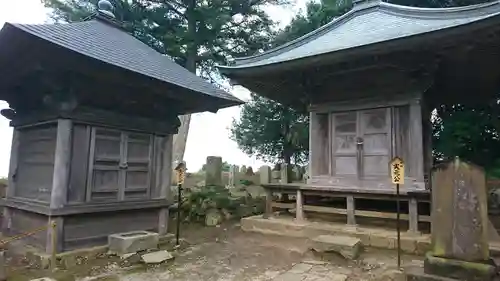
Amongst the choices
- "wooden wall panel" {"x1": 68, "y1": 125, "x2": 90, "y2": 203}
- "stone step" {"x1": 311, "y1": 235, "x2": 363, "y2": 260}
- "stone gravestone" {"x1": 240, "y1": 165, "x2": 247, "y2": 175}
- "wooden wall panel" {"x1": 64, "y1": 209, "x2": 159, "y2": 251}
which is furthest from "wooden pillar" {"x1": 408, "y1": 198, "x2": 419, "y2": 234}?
"stone gravestone" {"x1": 240, "y1": 165, "x2": 247, "y2": 175}

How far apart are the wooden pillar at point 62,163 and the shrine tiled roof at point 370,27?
12.3ft

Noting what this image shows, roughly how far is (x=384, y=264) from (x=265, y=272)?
1923 mm

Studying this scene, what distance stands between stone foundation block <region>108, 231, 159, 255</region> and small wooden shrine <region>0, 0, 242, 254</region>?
1.28ft

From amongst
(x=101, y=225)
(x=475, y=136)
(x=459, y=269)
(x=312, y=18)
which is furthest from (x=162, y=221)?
(x=312, y=18)

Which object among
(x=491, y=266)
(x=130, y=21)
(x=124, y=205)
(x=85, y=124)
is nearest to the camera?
(x=491, y=266)

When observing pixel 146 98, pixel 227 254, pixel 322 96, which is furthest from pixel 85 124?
pixel 322 96

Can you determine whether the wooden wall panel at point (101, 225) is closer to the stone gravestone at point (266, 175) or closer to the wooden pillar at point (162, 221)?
the wooden pillar at point (162, 221)

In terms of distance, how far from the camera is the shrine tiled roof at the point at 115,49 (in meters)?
5.23

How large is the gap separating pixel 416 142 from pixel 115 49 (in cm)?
656

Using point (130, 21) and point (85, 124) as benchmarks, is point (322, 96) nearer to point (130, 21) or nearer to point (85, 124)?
point (85, 124)

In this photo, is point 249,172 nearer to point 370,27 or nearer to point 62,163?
point 370,27

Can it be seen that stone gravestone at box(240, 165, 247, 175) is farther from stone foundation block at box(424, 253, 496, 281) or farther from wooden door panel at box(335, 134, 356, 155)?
stone foundation block at box(424, 253, 496, 281)

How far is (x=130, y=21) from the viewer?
15.6 meters

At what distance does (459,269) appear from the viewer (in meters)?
4.01
